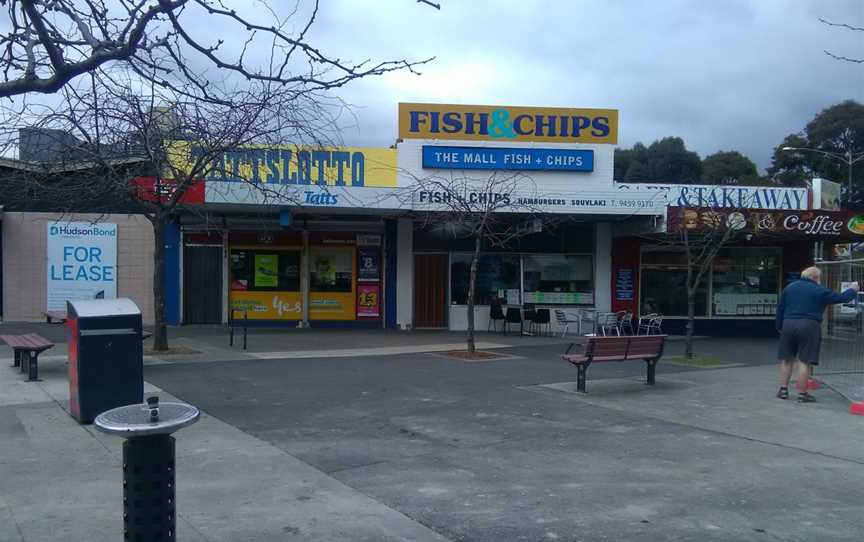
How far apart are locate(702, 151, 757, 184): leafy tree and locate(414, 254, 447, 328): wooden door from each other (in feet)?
112

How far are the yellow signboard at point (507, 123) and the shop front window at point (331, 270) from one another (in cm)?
377

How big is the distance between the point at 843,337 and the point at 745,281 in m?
10.2

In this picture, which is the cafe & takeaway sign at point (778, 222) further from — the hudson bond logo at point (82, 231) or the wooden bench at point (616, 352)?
the hudson bond logo at point (82, 231)

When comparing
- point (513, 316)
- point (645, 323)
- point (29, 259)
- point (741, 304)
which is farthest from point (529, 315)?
point (29, 259)

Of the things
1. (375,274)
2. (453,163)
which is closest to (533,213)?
(453,163)

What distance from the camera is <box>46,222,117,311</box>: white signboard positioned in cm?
1994

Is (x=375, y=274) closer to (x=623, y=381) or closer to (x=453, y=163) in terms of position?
(x=453, y=163)

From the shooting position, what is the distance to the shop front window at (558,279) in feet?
70.4

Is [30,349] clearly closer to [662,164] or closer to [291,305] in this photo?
[291,305]

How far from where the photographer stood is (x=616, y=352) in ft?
37.3

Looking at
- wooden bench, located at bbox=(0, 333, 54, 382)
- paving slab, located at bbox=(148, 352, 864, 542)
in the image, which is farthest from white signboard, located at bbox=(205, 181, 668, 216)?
wooden bench, located at bbox=(0, 333, 54, 382)

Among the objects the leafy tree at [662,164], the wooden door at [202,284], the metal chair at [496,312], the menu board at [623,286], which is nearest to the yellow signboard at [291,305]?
the wooden door at [202,284]

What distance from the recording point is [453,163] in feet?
67.1

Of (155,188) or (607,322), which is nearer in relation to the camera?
(155,188)
